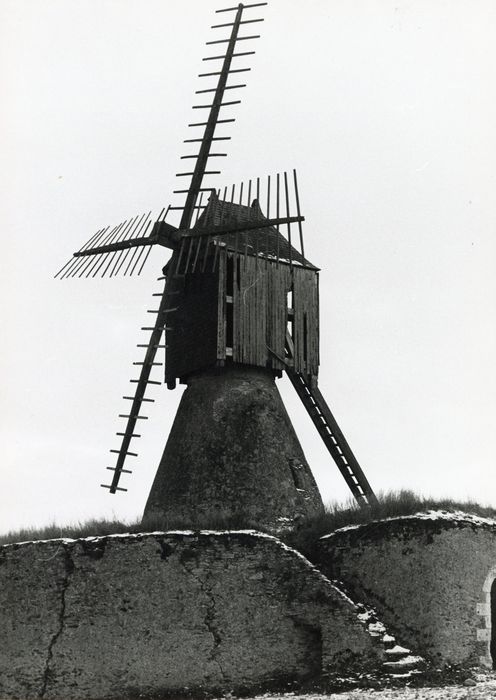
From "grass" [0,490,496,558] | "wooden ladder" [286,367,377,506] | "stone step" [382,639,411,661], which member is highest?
"wooden ladder" [286,367,377,506]

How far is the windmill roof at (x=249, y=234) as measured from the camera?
65.8 ft

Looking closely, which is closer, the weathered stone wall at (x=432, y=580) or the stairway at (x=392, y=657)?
the stairway at (x=392, y=657)

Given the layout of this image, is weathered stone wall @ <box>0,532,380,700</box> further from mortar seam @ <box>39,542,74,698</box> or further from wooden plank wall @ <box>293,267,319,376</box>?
wooden plank wall @ <box>293,267,319,376</box>

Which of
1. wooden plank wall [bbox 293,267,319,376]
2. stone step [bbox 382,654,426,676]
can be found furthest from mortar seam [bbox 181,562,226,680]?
wooden plank wall [bbox 293,267,319,376]

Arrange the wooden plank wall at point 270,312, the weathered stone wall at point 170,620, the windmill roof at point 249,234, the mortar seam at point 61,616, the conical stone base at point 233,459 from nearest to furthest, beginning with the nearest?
the weathered stone wall at point 170,620
the mortar seam at point 61,616
the conical stone base at point 233,459
the wooden plank wall at point 270,312
the windmill roof at point 249,234

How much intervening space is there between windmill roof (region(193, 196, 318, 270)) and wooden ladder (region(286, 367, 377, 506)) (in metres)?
1.99

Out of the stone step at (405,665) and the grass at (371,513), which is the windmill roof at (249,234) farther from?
the stone step at (405,665)

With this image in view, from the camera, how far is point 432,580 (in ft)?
53.9

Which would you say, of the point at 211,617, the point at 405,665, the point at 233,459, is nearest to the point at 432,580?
the point at 405,665

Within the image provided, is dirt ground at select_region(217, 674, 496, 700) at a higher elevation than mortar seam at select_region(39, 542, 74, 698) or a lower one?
lower

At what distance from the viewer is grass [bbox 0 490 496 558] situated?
17.3 metres

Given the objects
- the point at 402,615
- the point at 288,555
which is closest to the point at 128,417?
the point at 288,555

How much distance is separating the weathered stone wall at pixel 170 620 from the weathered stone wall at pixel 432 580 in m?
0.83

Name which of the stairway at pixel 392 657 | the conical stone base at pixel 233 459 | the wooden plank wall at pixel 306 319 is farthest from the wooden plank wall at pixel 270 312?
the stairway at pixel 392 657
